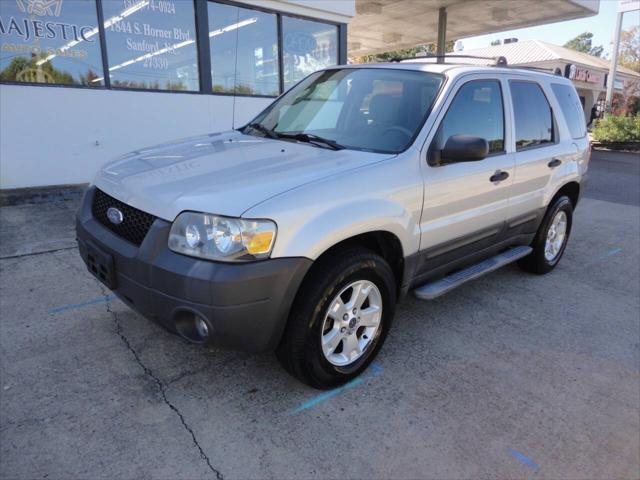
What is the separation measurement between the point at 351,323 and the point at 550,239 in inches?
119

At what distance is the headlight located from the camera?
7.58ft

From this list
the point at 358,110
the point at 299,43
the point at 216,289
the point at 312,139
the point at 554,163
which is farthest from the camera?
the point at 299,43

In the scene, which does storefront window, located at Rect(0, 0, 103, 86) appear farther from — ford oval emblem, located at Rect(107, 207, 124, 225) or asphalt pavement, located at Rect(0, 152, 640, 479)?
ford oval emblem, located at Rect(107, 207, 124, 225)

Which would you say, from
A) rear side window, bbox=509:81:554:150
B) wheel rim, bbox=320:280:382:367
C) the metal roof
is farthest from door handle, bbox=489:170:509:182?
the metal roof

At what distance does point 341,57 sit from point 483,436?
915 centimetres

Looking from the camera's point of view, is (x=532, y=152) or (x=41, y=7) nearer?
(x=532, y=152)

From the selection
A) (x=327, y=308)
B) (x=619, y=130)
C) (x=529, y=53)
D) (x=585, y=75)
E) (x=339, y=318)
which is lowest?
(x=339, y=318)

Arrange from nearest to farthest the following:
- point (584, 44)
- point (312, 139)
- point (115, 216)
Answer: point (115, 216)
point (312, 139)
point (584, 44)

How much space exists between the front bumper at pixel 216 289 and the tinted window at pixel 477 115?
60.5 inches

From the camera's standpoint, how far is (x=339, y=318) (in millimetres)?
2805

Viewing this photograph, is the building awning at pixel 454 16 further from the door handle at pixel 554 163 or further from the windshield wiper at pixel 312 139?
the windshield wiper at pixel 312 139

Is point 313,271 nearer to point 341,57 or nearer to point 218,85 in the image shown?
point 218,85

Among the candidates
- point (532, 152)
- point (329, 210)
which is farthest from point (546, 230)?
point (329, 210)

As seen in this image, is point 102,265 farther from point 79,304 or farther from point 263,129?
point 263,129
